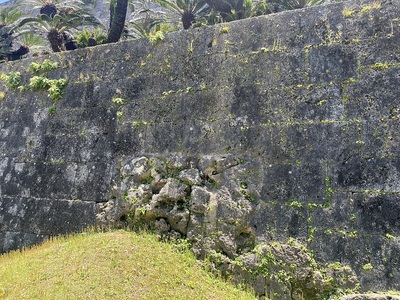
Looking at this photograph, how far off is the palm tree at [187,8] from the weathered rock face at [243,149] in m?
3.16

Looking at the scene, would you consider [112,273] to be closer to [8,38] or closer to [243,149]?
[243,149]

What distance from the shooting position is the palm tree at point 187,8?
9.54 metres

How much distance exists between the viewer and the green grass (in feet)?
14.1

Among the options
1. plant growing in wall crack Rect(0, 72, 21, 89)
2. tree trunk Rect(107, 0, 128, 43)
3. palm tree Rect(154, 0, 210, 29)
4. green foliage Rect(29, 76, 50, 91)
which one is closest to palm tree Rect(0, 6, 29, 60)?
plant growing in wall crack Rect(0, 72, 21, 89)

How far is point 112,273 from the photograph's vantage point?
4566 millimetres

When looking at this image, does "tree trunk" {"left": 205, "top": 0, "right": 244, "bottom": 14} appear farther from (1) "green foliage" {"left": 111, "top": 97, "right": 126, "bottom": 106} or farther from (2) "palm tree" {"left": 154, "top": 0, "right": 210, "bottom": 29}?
(1) "green foliage" {"left": 111, "top": 97, "right": 126, "bottom": 106}

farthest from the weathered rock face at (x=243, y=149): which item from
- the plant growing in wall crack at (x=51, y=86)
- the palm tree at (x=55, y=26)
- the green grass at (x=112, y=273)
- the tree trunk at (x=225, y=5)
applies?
the palm tree at (x=55, y=26)

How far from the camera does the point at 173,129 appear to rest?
607cm

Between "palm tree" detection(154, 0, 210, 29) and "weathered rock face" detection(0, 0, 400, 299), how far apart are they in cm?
316

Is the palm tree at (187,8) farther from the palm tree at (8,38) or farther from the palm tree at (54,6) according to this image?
the palm tree at (8,38)

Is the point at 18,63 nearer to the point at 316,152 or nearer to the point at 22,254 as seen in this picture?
the point at 22,254

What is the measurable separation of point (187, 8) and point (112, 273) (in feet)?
23.7

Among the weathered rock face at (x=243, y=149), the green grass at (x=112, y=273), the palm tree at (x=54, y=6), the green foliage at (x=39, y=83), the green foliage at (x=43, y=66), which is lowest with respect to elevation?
the green grass at (x=112, y=273)

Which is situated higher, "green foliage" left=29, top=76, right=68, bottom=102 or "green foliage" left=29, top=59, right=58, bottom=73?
"green foliage" left=29, top=59, right=58, bottom=73
